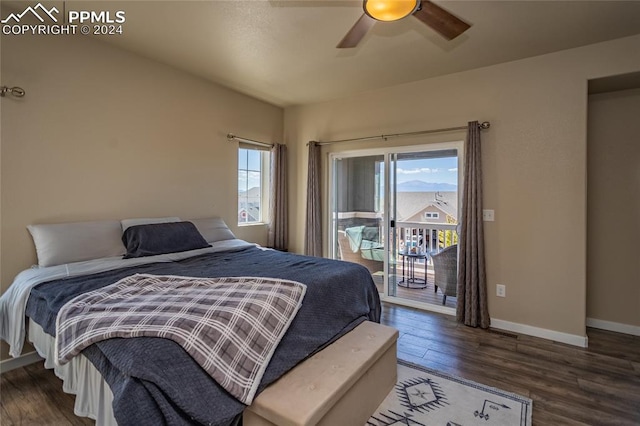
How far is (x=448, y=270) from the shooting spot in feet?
11.9

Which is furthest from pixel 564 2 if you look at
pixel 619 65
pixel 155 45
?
pixel 155 45

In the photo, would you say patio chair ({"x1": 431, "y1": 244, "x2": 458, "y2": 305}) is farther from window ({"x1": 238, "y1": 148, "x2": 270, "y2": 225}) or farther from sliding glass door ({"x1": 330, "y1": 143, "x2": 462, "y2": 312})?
window ({"x1": 238, "y1": 148, "x2": 270, "y2": 225})

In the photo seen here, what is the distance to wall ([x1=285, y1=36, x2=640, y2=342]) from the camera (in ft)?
9.32

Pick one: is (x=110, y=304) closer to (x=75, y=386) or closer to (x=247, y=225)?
(x=75, y=386)

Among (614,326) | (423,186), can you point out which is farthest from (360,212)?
(614,326)

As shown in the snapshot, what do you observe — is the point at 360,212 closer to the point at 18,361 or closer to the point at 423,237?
the point at 423,237

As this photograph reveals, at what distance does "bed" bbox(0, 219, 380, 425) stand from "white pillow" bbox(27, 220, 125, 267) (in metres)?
0.02

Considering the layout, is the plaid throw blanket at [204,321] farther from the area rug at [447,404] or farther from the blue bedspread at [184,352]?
the area rug at [447,404]

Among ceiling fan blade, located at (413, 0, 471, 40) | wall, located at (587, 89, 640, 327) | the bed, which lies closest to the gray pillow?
the bed

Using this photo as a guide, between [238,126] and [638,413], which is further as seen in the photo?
[238,126]

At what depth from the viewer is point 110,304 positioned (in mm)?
1573

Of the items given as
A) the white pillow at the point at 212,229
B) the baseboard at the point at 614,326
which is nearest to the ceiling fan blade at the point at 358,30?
the white pillow at the point at 212,229

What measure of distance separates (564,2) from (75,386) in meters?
3.80

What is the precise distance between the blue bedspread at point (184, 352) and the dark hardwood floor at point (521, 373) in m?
0.59
